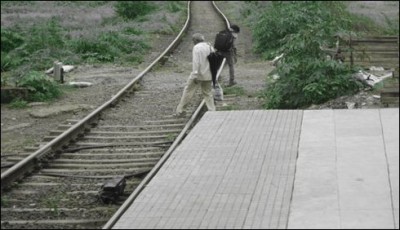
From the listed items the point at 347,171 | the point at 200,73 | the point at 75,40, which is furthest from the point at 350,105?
the point at 75,40

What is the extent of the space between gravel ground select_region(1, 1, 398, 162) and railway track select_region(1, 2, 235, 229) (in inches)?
14.3

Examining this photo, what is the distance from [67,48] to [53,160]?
43.5ft

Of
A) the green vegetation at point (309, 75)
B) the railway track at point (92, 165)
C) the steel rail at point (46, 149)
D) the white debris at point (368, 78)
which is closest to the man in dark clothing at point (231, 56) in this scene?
the green vegetation at point (309, 75)

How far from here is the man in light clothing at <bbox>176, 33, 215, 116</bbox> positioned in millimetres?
12578

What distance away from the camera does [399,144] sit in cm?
946

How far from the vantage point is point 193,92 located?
1303 cm

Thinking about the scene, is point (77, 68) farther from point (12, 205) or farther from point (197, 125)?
point (12, 205)

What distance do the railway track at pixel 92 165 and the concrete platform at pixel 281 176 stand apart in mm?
388

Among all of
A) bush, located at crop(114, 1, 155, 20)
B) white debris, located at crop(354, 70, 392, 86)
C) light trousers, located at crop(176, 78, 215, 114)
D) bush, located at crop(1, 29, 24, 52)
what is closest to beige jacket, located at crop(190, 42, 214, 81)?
light trousers, located at crop(176, 78, 215, 114)

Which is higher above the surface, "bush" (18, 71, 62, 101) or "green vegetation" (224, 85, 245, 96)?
"bush" (18, 71, 62, 101)

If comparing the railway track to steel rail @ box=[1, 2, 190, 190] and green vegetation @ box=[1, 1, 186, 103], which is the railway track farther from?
green vegetation @ box=[1, 1, 186, 103]

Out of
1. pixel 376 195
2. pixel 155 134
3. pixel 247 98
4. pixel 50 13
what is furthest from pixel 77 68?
pixel 50 13

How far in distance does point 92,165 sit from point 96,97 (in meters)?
5.23

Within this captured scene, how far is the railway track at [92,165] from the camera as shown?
7891 mm
